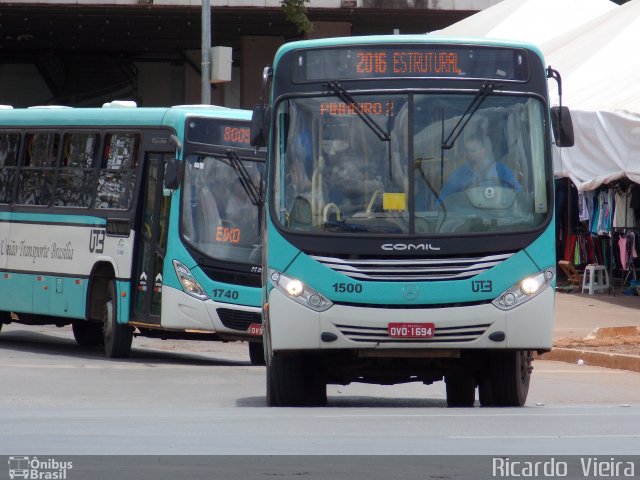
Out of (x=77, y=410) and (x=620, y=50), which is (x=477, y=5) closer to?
(x=620, y=50)

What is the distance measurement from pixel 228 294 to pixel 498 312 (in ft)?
23.2

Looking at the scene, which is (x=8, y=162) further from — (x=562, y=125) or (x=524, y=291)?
(x=524, y=291)

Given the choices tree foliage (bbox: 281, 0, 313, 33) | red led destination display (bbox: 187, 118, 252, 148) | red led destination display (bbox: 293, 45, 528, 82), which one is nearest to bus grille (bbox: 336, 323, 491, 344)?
red led destination display (bbox: 293, 45, 528, 82)

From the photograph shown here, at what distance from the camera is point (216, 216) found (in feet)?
57.6

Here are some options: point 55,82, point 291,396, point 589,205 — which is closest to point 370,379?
point 291,396

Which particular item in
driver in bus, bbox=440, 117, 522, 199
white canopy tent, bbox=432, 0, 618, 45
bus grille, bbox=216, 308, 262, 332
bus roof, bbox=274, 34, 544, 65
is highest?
white canopy tent, bbox=432, 0, 618, 45

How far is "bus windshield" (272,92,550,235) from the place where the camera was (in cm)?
1084

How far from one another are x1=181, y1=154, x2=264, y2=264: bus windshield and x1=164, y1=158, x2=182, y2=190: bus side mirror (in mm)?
238

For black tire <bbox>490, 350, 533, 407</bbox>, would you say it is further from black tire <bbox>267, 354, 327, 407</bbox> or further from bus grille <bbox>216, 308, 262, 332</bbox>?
bus grille <bbox>216, 308, 262, 332</bbox>

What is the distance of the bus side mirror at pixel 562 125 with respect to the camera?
11289mm

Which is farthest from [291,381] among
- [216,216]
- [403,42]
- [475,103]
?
[216,216]

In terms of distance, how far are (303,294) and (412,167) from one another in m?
1.28

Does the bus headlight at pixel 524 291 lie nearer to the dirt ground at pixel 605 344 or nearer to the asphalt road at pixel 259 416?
the asphalt road at pixel 259 416

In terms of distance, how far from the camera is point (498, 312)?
1063 centimetres
